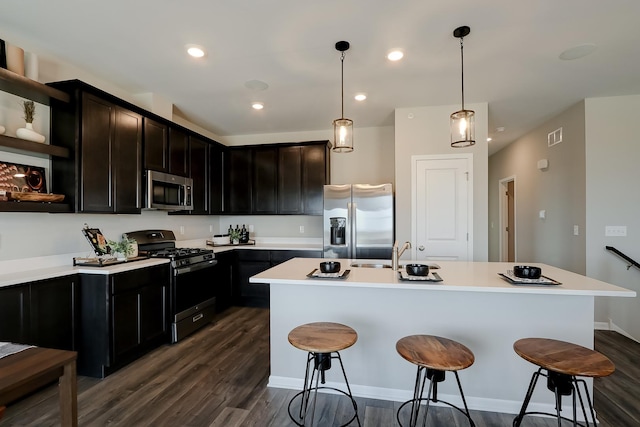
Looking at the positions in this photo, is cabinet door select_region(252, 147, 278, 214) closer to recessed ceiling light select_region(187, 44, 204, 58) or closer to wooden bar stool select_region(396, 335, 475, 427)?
recessed ceiling light select_region(187, 44, 204, 58)

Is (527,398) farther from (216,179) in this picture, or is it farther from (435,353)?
(216,179)

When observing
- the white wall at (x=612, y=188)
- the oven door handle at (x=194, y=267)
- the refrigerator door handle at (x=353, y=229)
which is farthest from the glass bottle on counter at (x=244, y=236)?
the white wall at (x=612, y=188)

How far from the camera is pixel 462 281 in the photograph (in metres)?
2.03

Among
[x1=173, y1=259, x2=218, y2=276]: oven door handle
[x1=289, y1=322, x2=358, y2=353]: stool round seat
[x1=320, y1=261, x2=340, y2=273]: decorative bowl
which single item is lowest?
[x1=289, y1=322, x2=358, y2=353]: stool round seat

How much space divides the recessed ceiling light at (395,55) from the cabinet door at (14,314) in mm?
3322

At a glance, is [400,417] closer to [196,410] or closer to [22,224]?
[196,410]

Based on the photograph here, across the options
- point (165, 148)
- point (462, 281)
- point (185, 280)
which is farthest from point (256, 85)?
point (462, 281)

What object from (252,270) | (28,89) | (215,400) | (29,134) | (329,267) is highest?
(28,89)

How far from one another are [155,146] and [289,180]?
1948 mm

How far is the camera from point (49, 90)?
2490 mm

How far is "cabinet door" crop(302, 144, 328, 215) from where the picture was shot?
4.71 meters

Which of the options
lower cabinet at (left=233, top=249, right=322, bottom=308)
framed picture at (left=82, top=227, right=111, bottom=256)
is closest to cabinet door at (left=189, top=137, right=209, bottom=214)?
lower cabinet at (left=233, top=249, right=322, bottom=308)

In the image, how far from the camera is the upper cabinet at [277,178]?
4.73 meters

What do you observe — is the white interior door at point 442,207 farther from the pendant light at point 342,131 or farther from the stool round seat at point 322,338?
the stool round seat at point 322,338
